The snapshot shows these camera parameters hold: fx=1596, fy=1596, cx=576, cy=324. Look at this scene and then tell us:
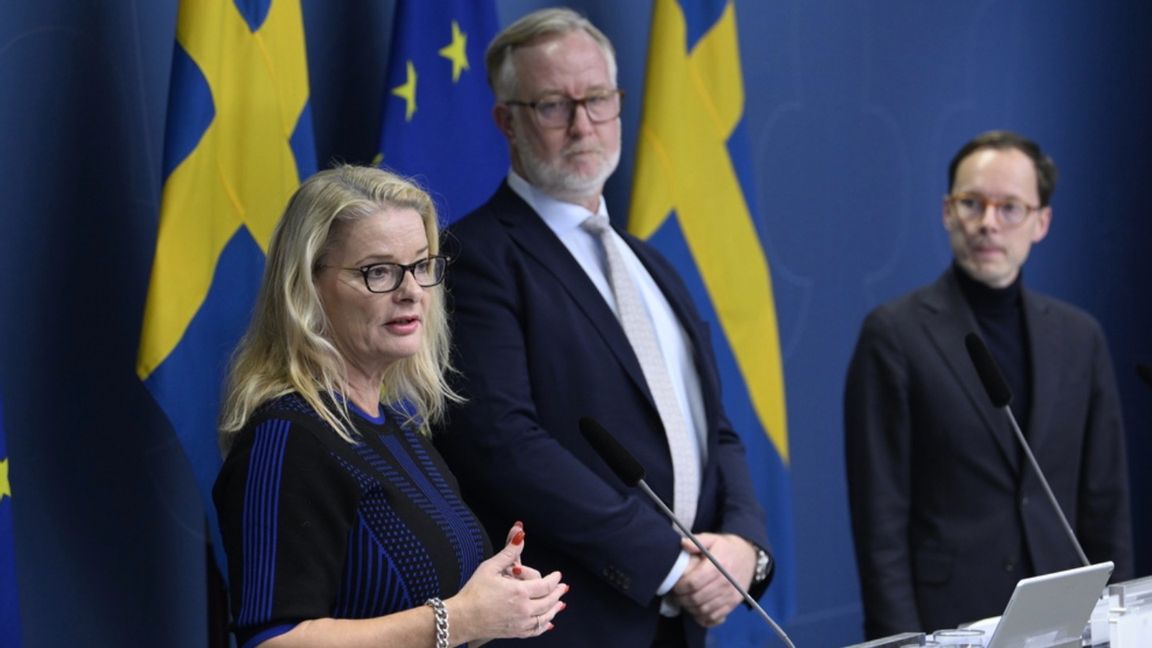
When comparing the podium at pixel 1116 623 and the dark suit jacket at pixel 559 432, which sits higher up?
the dark suit jacket at pixel 559 432

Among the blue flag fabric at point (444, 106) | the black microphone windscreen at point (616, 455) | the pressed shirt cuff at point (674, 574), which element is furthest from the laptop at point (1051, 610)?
the blue flag fabric at point (444, 106)

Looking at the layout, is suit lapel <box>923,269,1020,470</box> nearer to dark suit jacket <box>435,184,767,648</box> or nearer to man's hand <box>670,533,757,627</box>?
dark suit jacket <box>435,184,767,648</box>

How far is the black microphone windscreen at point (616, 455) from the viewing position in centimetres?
218

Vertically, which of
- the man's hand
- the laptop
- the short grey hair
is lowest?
the man's hand

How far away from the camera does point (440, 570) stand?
2051 mm

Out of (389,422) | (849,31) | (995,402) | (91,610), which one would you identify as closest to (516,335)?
(389,422)

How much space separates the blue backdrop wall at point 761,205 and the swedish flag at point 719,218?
265 millimetres

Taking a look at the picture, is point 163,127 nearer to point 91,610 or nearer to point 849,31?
point 91,610

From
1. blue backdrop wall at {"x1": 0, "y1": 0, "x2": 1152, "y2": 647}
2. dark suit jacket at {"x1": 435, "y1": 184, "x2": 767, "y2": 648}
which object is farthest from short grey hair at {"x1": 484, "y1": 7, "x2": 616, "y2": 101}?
blue backdrop wall at {"x1": 0, "y1": 0, "x2": 1152, "y2": 647}

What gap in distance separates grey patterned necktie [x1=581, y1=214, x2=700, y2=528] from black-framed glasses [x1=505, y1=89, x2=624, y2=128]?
193mm

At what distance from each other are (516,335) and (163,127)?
978mm

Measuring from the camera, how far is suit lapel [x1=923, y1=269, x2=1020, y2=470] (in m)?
3.32

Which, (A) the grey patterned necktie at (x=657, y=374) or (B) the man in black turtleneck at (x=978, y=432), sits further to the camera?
(B) the man in black turtleneck at (x=978, y=432)

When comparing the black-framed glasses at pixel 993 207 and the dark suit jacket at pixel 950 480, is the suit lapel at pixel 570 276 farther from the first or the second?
the black-framed glasses at pixel 993 207
